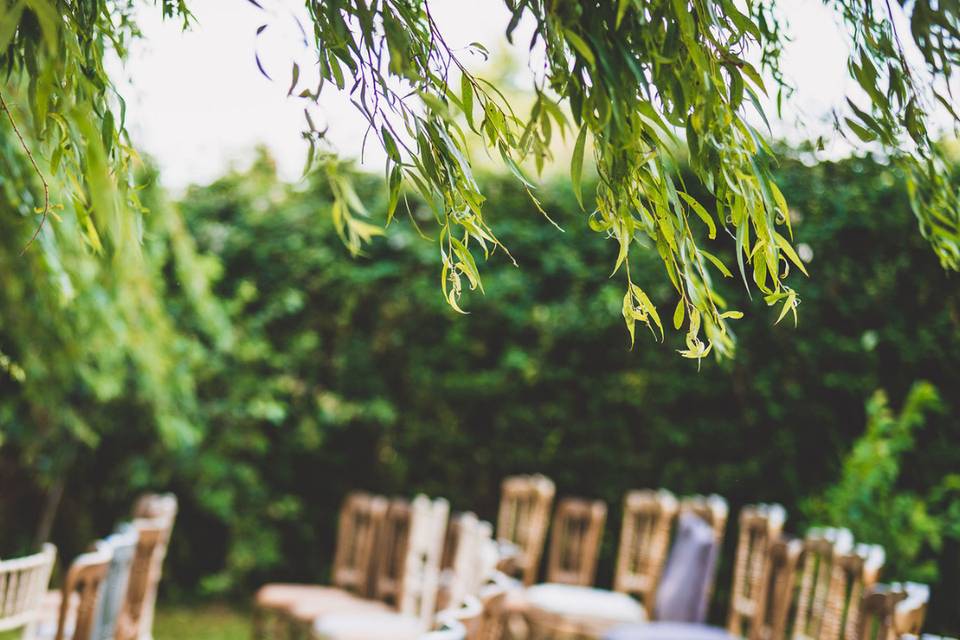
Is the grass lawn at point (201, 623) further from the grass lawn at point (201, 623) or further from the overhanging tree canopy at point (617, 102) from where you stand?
the overhanging tree canopy at point (617, 102)

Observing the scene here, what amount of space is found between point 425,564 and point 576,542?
1240mm

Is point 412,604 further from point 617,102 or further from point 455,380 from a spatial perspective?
point 617,102

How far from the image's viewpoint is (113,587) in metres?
3.03

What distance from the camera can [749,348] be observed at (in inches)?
202

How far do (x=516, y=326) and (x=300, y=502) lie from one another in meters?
2.13

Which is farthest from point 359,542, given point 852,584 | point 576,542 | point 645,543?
point 852,584

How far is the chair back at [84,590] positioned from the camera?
2.61 metres

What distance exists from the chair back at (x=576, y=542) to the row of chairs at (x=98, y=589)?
241cm

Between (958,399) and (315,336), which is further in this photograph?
(315,336)

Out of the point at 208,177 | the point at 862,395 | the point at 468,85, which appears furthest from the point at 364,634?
the point at 208,177

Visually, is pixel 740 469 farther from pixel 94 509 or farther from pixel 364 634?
pixel 94 509

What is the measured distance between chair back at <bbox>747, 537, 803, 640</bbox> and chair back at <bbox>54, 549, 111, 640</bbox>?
2527 mm

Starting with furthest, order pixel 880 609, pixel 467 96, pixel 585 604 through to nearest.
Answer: pixel 585 604 < pixel 880 609 < pixel 467 96

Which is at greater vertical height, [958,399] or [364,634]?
[958,399]
